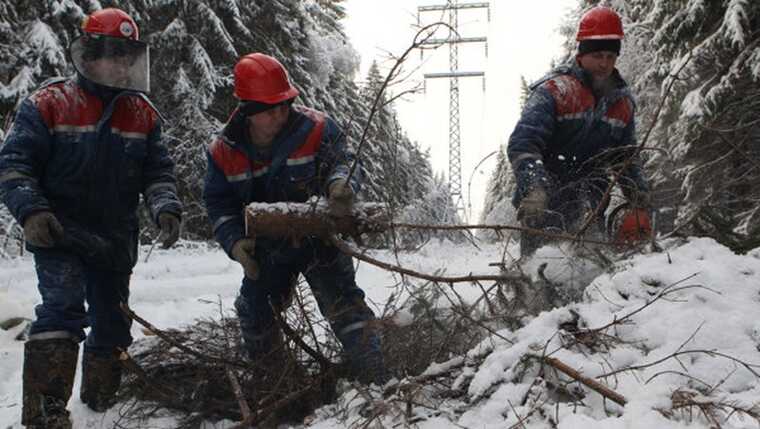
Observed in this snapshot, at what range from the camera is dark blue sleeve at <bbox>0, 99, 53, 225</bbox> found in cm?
321

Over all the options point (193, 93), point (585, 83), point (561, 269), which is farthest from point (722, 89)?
point (193, 93)

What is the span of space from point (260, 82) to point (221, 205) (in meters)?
0.73

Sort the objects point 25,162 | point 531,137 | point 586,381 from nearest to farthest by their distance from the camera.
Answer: point 586,381 < point 25,162 < point 531,137

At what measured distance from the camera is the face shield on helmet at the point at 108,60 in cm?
360

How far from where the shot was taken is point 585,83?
4352 mm

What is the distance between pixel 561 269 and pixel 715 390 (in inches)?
54.1

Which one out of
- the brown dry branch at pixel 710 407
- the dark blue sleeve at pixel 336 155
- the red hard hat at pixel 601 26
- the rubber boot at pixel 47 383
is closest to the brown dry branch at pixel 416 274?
the dark blue sleeve at pixel 336 155

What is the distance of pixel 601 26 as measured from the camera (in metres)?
4.27

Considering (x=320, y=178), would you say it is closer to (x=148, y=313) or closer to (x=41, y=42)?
(x=148, y=313)

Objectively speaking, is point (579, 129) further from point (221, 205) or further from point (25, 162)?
point (25, 162)

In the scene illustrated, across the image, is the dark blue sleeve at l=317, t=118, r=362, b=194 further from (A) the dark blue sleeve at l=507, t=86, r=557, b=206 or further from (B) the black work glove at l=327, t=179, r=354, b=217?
(A) the dark blue sleeve at l=507, t=86, r=557, b=206

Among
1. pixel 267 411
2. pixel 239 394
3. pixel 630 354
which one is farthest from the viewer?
pixel 239 394

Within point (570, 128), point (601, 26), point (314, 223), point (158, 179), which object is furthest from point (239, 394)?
point (601, 26)

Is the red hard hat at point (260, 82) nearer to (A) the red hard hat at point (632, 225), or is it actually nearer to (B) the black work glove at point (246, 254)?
(B) the black work glove at point (246, 254)
